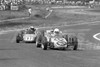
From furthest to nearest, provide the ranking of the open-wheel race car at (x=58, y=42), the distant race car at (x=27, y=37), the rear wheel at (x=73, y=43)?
the distant race car at (x=27, y=37) → the rear wheel at (x=73, y=43) → the open-wheel race car at (x=58, y=42)

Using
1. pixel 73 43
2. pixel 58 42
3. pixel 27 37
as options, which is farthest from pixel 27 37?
pixel 73 43

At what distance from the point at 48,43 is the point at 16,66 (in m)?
8.43

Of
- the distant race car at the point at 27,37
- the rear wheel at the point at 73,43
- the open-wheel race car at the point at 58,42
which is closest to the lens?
the open-wheel race car at the point at 58,42

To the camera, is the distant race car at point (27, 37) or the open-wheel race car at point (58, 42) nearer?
the open-wheel race car at point (58, 42)

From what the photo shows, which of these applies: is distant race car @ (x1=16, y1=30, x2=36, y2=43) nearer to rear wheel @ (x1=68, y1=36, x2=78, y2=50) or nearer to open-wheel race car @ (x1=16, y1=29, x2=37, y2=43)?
open-wheel race car @ (x1=16, y1=29, x2=37, y2=43)

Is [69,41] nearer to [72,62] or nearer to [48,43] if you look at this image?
[48,43]

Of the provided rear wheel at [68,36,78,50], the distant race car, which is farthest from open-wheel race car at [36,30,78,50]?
the distant race car

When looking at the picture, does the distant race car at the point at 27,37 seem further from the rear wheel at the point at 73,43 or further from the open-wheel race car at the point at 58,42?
the rear wheel at the point at 73,43

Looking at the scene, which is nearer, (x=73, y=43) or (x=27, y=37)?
(x=73, y=43)

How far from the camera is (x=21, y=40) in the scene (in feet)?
94.2

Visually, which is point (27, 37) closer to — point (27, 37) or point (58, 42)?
point (27, 37)

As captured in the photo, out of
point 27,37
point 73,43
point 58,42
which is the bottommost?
point 27,37

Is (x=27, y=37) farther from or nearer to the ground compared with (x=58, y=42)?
nearer to the ground

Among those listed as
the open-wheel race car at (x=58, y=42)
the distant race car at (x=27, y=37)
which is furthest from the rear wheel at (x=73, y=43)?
the distant race car at (x=27, y=37)
